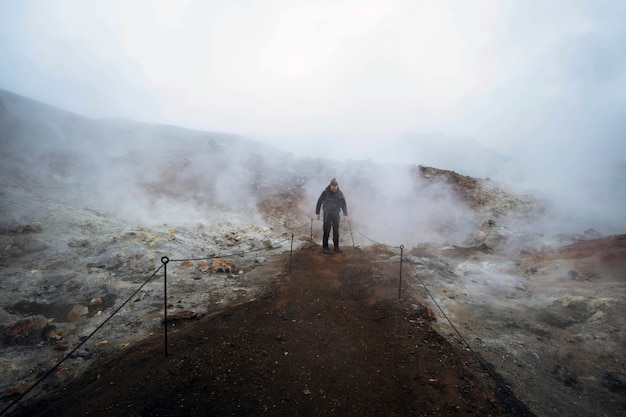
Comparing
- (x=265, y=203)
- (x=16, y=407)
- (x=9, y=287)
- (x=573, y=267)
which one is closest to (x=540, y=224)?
(x=573, y=267)

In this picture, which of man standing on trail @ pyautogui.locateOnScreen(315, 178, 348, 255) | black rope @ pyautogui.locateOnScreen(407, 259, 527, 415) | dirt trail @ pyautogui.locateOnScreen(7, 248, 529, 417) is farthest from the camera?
man standing on trail @ pyautogui.locateOnScreen(315, 178, 348, 255)

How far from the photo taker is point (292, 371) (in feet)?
10.7

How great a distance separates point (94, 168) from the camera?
11.6 meters

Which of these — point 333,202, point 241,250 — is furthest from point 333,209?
point 241,250

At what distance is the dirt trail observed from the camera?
109 inches

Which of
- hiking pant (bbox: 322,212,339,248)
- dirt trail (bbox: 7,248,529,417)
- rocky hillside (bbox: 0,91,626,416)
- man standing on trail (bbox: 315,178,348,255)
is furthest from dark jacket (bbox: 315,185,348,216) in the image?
dirt trail (bbox: 7,248,529,417)

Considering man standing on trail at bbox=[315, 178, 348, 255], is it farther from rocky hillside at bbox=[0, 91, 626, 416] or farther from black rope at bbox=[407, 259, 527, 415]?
black rope at bbox=[407, 259, 527, 415]

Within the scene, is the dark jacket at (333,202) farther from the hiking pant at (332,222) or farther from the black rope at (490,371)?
the black rope at (490,371)

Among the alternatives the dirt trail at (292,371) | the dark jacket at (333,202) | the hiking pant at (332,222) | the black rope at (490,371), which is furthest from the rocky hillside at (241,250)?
the dark jacket at (333,202)

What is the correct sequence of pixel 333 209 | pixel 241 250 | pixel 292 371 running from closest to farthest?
pixel 292 371, pixel 333 209, pixel 241 250

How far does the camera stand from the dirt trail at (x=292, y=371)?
276cm

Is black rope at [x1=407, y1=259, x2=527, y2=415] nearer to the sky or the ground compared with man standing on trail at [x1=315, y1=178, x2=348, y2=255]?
nearer to the ground

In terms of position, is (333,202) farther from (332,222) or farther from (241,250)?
(241,250)

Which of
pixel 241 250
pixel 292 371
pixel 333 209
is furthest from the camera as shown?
pixel 241 250
